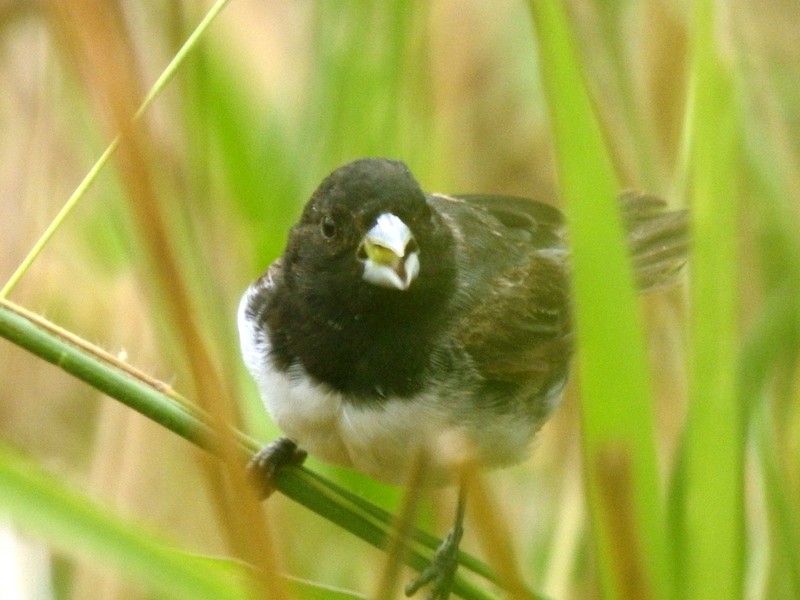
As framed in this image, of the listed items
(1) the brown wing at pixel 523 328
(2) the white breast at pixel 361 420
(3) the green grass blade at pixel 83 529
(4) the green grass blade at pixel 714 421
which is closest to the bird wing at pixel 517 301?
(1) the brown wing at pixel 523 328

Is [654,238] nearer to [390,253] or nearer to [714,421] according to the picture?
[390,253]

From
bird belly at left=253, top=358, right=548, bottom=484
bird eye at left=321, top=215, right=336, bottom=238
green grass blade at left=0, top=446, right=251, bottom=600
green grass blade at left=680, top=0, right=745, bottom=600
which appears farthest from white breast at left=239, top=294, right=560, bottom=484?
green grass blade at left=0, top=446, right=251, bottom=600

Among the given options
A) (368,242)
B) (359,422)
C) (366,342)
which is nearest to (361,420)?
(359,422)

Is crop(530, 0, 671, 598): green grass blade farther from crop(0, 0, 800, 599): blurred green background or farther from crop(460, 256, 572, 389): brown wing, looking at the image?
crop(460, 256, 572, 389): brown wing

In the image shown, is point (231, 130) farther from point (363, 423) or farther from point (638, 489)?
point (638, 489)

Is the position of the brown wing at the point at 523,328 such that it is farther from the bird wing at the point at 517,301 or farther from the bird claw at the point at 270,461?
the bird claw at the point at 270,461
